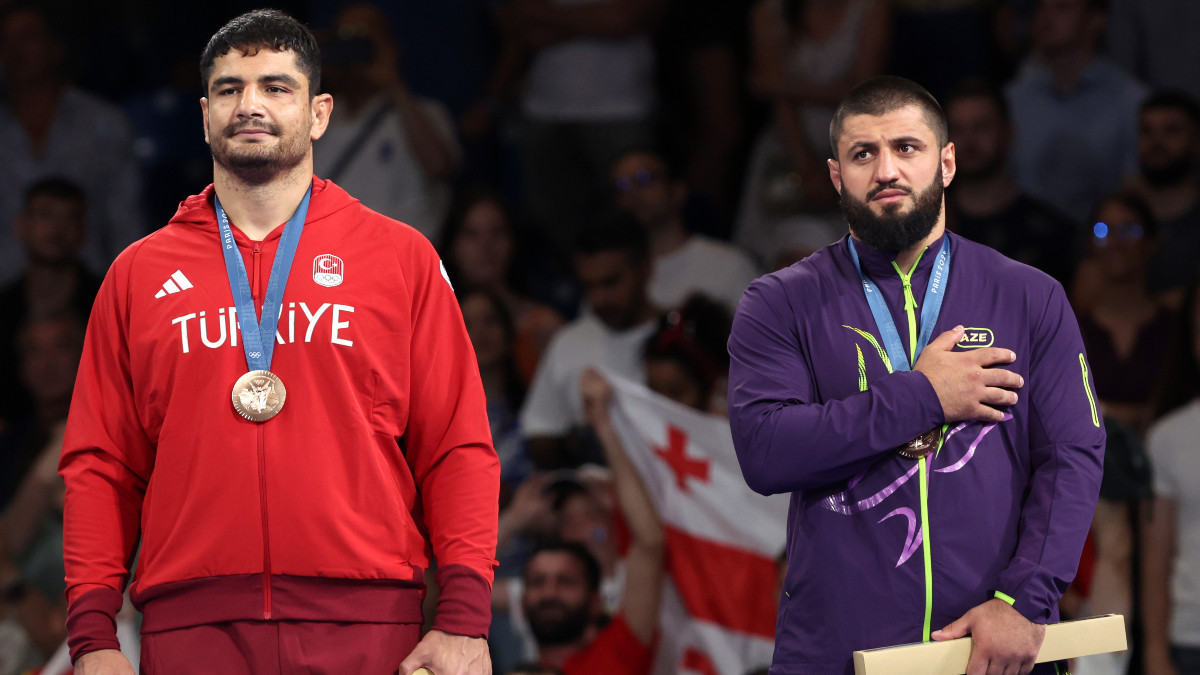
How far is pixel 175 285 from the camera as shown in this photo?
3.07 meters

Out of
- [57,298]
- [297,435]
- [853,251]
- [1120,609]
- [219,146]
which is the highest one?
[57,298]

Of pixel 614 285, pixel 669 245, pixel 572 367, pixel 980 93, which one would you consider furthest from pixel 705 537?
pixel 980 93

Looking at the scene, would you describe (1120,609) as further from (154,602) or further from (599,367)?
(154,602)

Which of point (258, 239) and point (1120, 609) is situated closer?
point (258, 239)

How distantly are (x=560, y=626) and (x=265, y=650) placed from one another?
265cm

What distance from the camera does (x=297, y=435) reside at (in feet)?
9.69

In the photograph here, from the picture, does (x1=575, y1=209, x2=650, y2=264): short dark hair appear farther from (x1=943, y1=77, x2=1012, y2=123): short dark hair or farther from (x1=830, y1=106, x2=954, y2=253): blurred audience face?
(x1=830, y1=106, x2=954, y2=253): blurred audience face

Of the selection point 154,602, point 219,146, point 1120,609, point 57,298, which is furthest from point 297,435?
point 57,298

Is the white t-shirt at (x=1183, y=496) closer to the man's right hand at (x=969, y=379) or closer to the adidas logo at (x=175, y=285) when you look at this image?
the man's right hand at (x=969, y=379)

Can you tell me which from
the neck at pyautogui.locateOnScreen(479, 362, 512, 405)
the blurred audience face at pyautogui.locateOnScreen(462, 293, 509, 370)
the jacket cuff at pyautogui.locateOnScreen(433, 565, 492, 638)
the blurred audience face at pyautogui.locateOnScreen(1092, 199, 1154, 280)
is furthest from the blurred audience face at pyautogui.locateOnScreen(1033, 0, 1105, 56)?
the jacket cuff at pyautogui.locateOnScreen(433, 565, 492, 638)

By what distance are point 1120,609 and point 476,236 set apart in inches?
138

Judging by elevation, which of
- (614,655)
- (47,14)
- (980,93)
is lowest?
(614,655)

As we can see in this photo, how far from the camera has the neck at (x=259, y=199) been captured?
314 centimetres

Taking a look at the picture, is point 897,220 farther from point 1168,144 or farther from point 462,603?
point 1168,144
